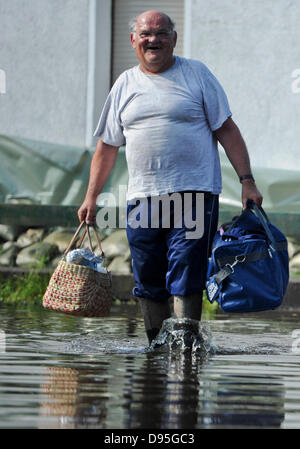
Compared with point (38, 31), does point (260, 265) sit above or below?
below

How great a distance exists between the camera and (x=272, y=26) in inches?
483

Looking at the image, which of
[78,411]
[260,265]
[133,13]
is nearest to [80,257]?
[260,265]

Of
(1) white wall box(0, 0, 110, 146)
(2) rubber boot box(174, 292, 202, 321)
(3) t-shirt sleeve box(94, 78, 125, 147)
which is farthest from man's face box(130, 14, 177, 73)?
(1) white wall box(0, 0, 110, 146)

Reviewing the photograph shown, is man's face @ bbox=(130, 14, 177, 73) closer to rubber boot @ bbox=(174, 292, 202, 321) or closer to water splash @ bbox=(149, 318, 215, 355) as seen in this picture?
rubber boot @ bbox=(174, 292, 202, 321)

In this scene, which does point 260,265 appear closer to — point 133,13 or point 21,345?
point 21,345

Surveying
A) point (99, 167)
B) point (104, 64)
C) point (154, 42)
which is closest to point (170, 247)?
point (99, 167)

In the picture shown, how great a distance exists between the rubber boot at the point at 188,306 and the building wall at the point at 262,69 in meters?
6.19

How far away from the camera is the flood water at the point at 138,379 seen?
3998 millimetres

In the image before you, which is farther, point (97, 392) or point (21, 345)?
point (21, 345)

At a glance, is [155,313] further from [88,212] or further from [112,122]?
[112,122]

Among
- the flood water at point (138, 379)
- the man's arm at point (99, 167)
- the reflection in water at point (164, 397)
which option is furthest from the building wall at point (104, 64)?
the reflection in water at point (164, 397)

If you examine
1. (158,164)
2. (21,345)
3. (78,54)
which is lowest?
(21,345)

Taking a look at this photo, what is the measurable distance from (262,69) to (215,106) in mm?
6298

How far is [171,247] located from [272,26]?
6.58 metres
